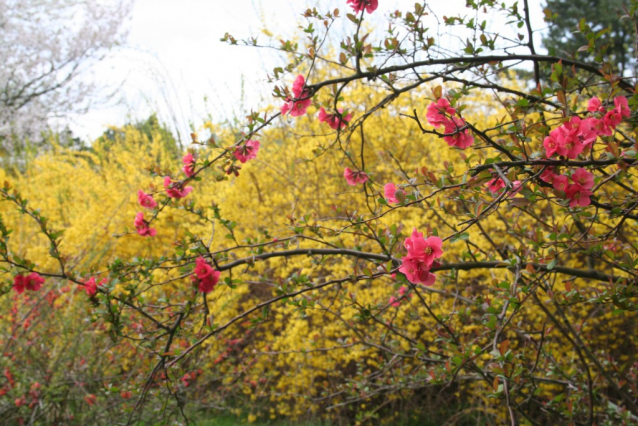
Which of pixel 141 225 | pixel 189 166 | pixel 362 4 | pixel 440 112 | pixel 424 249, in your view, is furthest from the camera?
pixel 141 225

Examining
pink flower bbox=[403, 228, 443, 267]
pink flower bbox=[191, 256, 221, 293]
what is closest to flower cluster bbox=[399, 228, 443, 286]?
pink flower bbox=[403, 228, 443, 267]

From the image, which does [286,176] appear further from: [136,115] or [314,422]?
[136,115]

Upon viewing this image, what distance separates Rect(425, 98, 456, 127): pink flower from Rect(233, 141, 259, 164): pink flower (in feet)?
2.22

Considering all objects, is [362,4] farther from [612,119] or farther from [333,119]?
[612,119]

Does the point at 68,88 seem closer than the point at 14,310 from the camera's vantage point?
No

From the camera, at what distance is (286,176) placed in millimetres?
4199

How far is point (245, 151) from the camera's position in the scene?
166 cm

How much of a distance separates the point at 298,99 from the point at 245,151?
28 cm

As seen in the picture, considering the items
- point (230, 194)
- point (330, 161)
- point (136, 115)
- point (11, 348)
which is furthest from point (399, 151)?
point (136, 115)

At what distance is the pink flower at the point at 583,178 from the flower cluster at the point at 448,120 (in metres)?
0.25

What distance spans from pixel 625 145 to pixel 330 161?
262 cm

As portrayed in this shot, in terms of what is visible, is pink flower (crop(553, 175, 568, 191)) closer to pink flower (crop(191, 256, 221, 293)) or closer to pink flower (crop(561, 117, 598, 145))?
pink flower (crop(561, 117, 598, 145))

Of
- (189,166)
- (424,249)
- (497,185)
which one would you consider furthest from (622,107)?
(189,166)

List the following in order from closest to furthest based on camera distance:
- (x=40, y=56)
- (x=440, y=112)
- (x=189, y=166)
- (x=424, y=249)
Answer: (x=424, y=249), (x=440, y=112), (x=189, y=166), (x=40, y=56)
